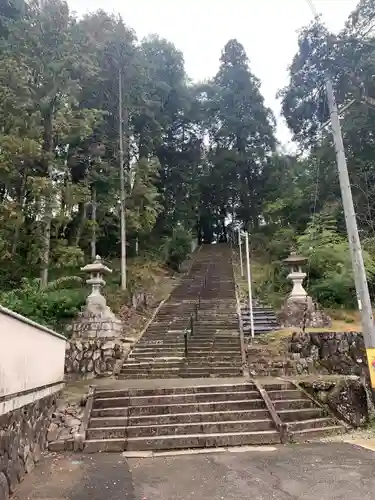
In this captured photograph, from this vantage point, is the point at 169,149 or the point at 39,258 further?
the point at 169,149

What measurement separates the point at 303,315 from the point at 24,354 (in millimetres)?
9431

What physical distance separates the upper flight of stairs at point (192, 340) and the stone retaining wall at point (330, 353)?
152 centimetres

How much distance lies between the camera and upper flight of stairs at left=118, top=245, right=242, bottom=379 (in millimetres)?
9688

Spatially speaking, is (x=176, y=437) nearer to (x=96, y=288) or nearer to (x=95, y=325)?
(x=95, y=325)

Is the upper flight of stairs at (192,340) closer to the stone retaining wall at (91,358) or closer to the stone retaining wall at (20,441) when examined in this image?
the stone retaining wall at (91,358)

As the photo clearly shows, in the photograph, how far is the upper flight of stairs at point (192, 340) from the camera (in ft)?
31.8

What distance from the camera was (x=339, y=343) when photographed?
32.0ft

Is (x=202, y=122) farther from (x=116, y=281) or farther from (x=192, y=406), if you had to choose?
(x=192, y=406)

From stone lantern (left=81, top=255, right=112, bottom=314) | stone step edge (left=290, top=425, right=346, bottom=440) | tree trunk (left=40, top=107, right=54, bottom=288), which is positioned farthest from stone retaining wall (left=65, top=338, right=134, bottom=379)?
stone step edge (left=290, top=425, right=346, bottom=440)

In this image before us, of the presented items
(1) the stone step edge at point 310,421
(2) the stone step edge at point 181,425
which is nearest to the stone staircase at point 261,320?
(1) the stone step edge at point 310,421

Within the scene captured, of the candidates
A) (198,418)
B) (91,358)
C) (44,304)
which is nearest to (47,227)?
(44,304)

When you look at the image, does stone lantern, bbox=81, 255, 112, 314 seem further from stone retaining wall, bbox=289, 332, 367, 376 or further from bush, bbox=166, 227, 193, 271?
bush, bbox=166, 227, 193, 271

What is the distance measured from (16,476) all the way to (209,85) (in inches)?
1390

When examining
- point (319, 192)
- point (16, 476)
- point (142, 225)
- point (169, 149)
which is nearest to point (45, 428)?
point (16, 476)
